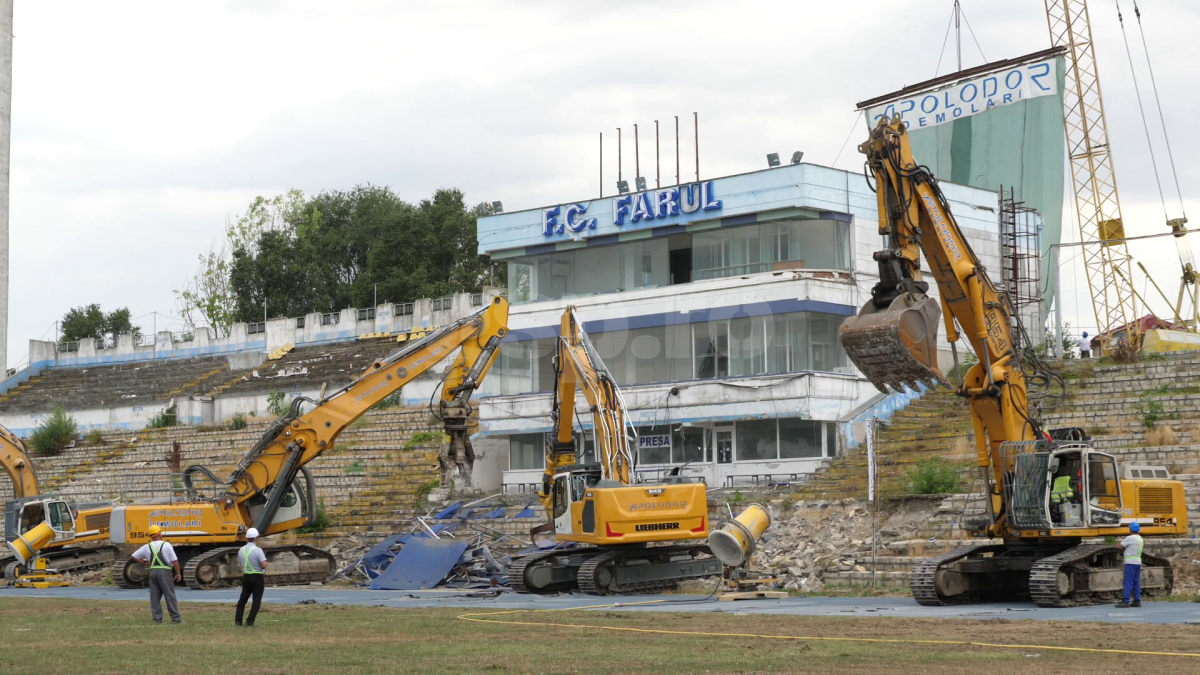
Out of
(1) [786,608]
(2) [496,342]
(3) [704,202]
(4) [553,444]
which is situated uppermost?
(3) [704,202]

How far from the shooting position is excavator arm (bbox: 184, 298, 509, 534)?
34.4 meters

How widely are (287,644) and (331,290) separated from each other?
79893mm

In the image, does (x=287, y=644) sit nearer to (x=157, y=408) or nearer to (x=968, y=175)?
(x=968, y=175)

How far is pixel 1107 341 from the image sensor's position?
191ft

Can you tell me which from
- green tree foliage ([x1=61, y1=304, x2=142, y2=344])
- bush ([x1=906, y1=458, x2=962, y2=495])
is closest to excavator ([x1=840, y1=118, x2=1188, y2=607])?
bush ([x1=906, y1=458, x2=962, y2=495])

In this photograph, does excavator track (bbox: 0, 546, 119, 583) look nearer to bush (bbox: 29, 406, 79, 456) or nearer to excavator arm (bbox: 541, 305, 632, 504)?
excavator arm (bbox: 541, 305, 632, 504)

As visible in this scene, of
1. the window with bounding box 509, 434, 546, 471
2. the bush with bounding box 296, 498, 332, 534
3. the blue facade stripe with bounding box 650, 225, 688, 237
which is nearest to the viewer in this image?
the bush with bounding box 296, 498, 332, 534

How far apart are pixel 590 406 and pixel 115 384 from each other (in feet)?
179

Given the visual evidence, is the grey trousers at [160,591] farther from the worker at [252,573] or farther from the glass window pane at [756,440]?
the glass window pane at [756,440]

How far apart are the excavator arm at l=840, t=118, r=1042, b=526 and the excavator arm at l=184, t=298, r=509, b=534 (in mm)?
13164

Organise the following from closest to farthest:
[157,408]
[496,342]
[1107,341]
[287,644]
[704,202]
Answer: [287,644] < [496,342] < [704,202] < [1107,341] < [157,408]

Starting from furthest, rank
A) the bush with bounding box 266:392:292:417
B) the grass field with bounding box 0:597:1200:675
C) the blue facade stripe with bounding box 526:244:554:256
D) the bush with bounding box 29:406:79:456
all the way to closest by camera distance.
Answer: the bush with bounding box 29:406:79:456 → the bush with bounding box 266:392:292:417 → the blue facade stripe with bounding box 526:244:554:256 → the grass field with bounding box 0:597:1200:675

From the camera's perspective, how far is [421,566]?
34406mm

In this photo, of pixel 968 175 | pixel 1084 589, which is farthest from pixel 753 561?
pixel 968 175
